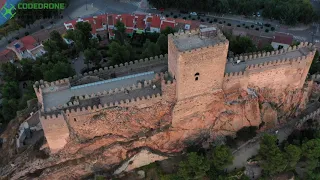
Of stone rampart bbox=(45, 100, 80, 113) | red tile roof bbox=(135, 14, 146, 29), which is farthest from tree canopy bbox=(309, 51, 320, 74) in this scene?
stone rampart bbox=(45, 100, 80, 113)

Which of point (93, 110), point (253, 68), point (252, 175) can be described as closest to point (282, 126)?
point (252, 175)

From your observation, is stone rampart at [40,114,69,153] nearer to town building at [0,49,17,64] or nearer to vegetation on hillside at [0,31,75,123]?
vegetation on hillside at [0,31,75,123]

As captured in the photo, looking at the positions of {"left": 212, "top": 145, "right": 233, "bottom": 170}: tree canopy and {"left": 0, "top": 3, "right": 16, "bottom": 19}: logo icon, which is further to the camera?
{"left": 0, "top": 3, "right": 16, "bottom": 19}: logo icon

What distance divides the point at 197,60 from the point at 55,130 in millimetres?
15794

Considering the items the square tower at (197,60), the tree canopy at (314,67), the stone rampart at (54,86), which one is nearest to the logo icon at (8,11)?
the stone rampart at (54,86)

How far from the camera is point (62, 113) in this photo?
33.4 meters

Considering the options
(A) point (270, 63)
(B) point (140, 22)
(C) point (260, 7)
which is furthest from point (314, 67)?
(B) point (140, 22)

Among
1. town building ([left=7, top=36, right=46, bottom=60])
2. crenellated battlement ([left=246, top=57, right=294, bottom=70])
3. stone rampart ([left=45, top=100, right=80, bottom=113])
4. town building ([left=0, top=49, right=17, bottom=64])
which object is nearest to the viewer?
stone rampart ([left=45, top=100, right=80, bottom=113])

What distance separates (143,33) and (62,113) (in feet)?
112

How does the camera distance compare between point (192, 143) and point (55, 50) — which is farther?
point (55, 50)

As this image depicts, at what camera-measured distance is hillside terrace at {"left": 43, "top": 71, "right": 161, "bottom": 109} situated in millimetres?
35812

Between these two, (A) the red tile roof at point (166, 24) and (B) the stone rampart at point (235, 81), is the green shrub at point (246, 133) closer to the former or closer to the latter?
(B) the stone rampart at point (235, 81)

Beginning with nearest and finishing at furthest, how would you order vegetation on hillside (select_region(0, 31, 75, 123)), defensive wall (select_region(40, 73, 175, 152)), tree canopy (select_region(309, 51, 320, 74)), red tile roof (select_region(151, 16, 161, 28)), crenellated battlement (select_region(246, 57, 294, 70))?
1. defensive wall (select_region(40, 73, 175, 152))
2. crenellated battlement (select_region(246, 57, 294, 70))
3. tree canopy (select_region(309, 51, 320, 74))
4. vegetation on hillside (select_region(0, 31, 75, 123))
5. red tile roof (select_region(151, 16, 161, 28))

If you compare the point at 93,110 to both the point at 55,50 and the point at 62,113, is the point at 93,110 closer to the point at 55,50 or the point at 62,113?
the point at 62,113
